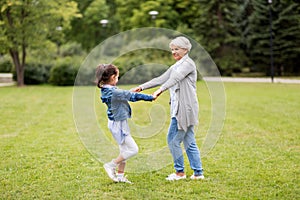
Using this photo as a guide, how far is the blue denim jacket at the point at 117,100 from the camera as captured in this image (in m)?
5.06

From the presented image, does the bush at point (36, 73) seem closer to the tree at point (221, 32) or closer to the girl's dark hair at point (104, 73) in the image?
A: the tree at point (221, 32)

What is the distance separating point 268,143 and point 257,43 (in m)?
24.8

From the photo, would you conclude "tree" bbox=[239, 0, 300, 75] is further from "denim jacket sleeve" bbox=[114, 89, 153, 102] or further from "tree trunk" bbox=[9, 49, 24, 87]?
"denim jacket sleeve" bbox=[114, 89, 153, 102]

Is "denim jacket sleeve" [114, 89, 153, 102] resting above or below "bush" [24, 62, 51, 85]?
above

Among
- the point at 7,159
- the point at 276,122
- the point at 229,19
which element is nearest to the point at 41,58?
the point at 229,19

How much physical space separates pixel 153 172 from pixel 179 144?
0.70 meters

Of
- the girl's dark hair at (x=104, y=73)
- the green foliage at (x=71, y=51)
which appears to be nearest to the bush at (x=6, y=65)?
the green foliage at (x=71, y=51)

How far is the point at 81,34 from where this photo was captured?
45.8m

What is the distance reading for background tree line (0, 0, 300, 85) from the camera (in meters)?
23.4

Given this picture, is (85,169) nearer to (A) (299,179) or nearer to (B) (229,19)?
(A) (299,179)

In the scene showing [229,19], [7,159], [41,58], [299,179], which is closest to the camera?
[299,179]

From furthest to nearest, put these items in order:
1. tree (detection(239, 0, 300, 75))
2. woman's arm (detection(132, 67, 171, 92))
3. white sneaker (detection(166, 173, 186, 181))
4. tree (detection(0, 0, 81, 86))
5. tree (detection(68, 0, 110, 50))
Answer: tree (detection(68, 0, 110, 50)), tree (detection(239, 0, 300, 75)), tree (detection(0, 0, 81, 86)), white sneaker (detection(166, 173, 186, 181)), woman's arm (detection(132, 67, 171, 92))

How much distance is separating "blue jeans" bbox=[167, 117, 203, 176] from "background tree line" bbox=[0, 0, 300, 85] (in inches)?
584

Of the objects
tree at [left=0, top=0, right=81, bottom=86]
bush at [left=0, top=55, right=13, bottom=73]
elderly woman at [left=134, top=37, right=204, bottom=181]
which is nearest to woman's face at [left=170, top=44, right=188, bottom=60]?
elderly woman at [left=134, top=37, right=204, bottom=181]
